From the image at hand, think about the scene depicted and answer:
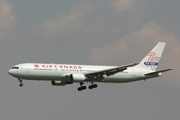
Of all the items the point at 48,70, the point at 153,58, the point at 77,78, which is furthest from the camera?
the point at 153,58

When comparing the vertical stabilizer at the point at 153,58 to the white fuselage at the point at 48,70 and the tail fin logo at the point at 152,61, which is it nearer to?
the tail fin logo at the point at 152,61

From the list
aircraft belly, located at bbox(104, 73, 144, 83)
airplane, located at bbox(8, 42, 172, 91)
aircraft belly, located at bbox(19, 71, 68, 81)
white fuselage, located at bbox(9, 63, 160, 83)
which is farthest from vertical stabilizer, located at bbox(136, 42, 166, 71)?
aircraft belly, located at bbox(19, 71, 68, 81)

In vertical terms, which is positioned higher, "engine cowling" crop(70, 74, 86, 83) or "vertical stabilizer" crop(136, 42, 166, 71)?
"vertical stabilizer" crop(136, 42, 166, 71)

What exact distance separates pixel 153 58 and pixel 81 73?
756 inches

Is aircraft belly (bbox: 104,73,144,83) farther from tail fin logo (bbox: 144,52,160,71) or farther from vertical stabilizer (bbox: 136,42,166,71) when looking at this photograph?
tail fin logo (bbox: 144,52,160,71)

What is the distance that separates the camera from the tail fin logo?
4496 inches

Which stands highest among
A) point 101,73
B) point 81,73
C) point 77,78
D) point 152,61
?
point 152,61

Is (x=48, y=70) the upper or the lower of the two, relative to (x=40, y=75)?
upper

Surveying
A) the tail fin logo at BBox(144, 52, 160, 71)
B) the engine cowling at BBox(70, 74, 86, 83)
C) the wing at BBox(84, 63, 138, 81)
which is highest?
the tail fin logo at BBox(144, 52, 160, 71)

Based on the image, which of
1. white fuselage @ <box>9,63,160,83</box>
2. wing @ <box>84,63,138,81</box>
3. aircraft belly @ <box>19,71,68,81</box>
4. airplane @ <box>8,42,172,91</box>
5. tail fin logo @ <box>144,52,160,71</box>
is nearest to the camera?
aircraft belly @ <box>19,71,68,81</box>

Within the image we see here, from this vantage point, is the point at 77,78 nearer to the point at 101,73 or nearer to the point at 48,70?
the point at 101,73

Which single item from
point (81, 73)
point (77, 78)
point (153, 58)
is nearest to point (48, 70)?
point (77, 78)

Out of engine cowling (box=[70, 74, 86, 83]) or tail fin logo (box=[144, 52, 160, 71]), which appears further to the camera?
tail fin logo (box=[144, 52, 160, 71])

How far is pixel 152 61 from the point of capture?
378ft
